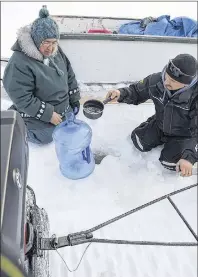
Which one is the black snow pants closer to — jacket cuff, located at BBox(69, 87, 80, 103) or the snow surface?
the snow surface

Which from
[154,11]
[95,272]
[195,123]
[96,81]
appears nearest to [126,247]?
[95,272]

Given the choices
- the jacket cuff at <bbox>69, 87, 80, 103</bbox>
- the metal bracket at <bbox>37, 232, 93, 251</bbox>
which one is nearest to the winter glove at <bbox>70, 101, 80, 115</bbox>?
the jacket cuff at <bbox>69, 87, 80, 103</bbox>

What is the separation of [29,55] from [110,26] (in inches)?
41.2

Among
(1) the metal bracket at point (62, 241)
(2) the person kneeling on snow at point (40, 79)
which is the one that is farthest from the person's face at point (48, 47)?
(1) the metal bracket at point (62, 241)

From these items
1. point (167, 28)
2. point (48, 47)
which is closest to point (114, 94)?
point (48, 47)

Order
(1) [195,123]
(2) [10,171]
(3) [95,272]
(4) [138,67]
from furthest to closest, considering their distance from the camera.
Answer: (4) [138,67] < (1) [195,123] < (3) [95,272] < (2) [10,171]

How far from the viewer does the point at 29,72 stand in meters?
1.64

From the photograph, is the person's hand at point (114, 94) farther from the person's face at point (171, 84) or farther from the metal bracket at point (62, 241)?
the metal bracket at point (62, 241)

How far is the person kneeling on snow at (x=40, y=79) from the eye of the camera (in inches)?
62.2

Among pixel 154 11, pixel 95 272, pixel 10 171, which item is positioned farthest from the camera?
pixel 154 11

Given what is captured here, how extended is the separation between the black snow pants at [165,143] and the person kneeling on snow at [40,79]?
0.41 m

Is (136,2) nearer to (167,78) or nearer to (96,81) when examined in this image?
(96,81)

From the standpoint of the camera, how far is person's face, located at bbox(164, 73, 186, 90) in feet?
4.99

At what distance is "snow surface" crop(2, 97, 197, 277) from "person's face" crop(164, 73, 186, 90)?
1.53ft
